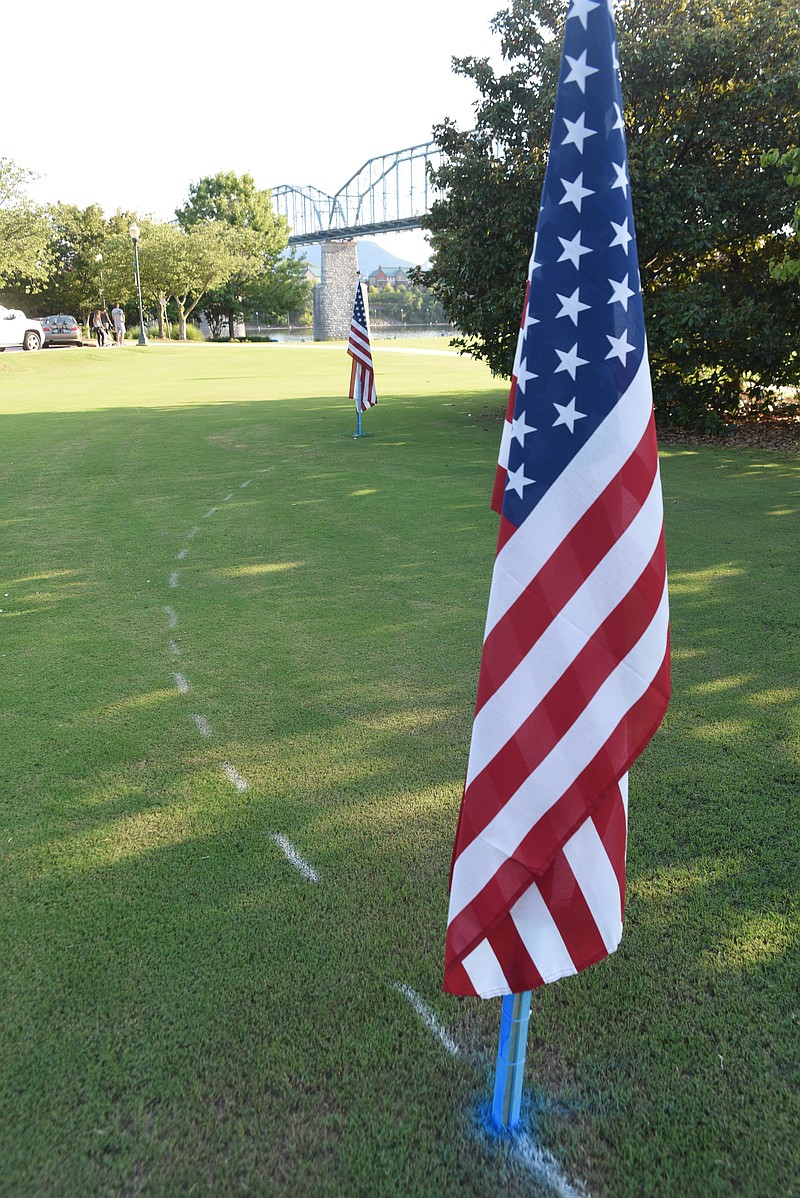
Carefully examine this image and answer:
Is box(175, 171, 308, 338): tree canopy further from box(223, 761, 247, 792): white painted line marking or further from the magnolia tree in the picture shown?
box(223, 761, 247, 792): white painted line marking

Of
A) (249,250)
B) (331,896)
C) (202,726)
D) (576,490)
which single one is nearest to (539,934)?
(576,490)

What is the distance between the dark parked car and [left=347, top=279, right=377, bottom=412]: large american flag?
31177mm

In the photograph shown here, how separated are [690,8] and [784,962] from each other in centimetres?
1405

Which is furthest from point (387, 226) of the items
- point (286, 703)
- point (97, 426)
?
point (286, 703)

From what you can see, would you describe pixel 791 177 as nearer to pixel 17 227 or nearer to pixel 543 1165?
pixel 543 1165

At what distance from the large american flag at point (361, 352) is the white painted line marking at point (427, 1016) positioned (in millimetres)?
11353

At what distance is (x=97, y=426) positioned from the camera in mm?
16703

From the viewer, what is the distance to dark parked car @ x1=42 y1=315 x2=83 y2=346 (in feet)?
135

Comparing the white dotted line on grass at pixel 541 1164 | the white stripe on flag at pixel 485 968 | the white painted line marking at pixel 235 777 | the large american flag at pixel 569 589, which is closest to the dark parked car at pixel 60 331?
the white painted line marking at pixel 235 777

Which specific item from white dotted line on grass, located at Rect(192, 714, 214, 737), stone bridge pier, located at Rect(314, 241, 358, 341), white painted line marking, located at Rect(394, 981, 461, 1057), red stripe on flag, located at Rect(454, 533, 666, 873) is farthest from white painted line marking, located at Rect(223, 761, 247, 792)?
stone bridge pier, located at Rect(314, 241, 358, 341)

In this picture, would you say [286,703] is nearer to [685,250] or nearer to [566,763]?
[566,763]

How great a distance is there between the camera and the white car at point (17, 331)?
3453 centimetres

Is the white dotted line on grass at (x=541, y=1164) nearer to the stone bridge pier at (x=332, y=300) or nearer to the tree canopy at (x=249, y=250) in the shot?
the tree canopy at (x=249, y=250)

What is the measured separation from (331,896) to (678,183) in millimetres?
12330
